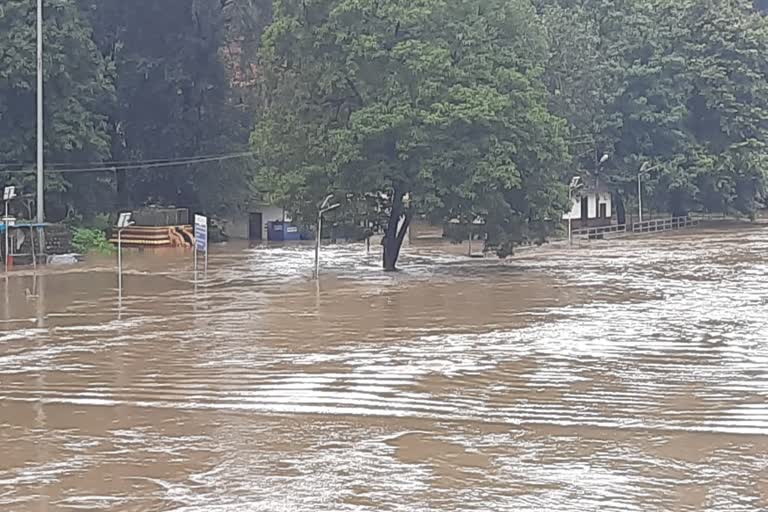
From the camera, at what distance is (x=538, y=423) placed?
1268 cm

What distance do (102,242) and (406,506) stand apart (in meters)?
35.0

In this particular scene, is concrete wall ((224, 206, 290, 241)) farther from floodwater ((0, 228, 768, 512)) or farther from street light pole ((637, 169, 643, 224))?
floodwater ((0, 228, 768, 512))

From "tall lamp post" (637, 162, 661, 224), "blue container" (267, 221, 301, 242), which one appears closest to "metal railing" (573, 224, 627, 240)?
"tall lamp post" (637, 162, 661, 224)

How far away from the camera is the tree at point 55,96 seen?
4053cm

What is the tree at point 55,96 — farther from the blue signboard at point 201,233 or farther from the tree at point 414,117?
the blue signboard at point 201,233

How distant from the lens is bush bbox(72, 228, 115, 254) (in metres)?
41.8

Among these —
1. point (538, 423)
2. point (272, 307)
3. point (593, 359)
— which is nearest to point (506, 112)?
point (272, 307)

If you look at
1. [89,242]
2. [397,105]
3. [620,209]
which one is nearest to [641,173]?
[620,209]

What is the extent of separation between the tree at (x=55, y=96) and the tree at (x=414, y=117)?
1050cm

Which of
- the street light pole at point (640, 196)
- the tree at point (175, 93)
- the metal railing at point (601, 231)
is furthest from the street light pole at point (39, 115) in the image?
the street light pole at point (640, 196)

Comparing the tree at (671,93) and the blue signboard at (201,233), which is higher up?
the tree at (671,93)

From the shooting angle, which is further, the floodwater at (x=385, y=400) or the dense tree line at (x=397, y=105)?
the dense tree line at (x=397, y=105)

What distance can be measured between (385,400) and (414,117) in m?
18.9

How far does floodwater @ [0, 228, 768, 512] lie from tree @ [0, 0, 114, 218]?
15048 mm
